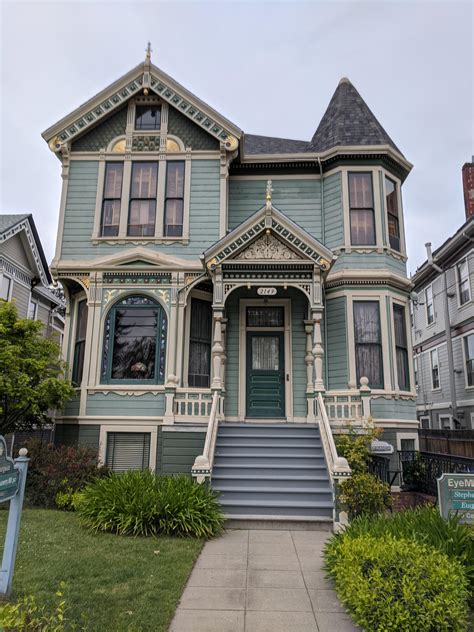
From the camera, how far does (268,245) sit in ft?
35.7

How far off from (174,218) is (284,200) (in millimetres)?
3100

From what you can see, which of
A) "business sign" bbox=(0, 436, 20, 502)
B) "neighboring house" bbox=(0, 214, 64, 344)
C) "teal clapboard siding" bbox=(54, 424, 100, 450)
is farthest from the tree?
"neighboring house" bbox=(0, 214, 64, 344)

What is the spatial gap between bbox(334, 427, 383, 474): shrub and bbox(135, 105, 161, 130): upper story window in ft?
30.5

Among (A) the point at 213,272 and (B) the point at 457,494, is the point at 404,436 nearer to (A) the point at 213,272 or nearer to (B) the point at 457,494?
(A) the point at 213,272

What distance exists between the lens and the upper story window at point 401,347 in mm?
12023

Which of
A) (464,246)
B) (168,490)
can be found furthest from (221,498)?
(464,246)

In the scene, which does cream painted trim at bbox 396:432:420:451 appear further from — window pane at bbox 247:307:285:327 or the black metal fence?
window pane at bbox 247:307:285:327

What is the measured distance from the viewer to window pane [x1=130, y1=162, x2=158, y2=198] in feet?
41.2

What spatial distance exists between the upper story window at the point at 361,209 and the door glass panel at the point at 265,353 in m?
3.32

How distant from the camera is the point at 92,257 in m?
12.2

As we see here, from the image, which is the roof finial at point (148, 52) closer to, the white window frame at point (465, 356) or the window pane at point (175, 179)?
the window pane at point (175, 179)

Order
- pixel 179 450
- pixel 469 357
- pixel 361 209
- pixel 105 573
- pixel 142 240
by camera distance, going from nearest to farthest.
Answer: pixel 105 573 → pixel 179 450 → pixel 142 240 → pixel 361 209 → pixel 469 357

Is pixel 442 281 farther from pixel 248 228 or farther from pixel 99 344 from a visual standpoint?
pixel 99 344

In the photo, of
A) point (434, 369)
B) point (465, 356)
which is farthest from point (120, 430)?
point (434, 369)
